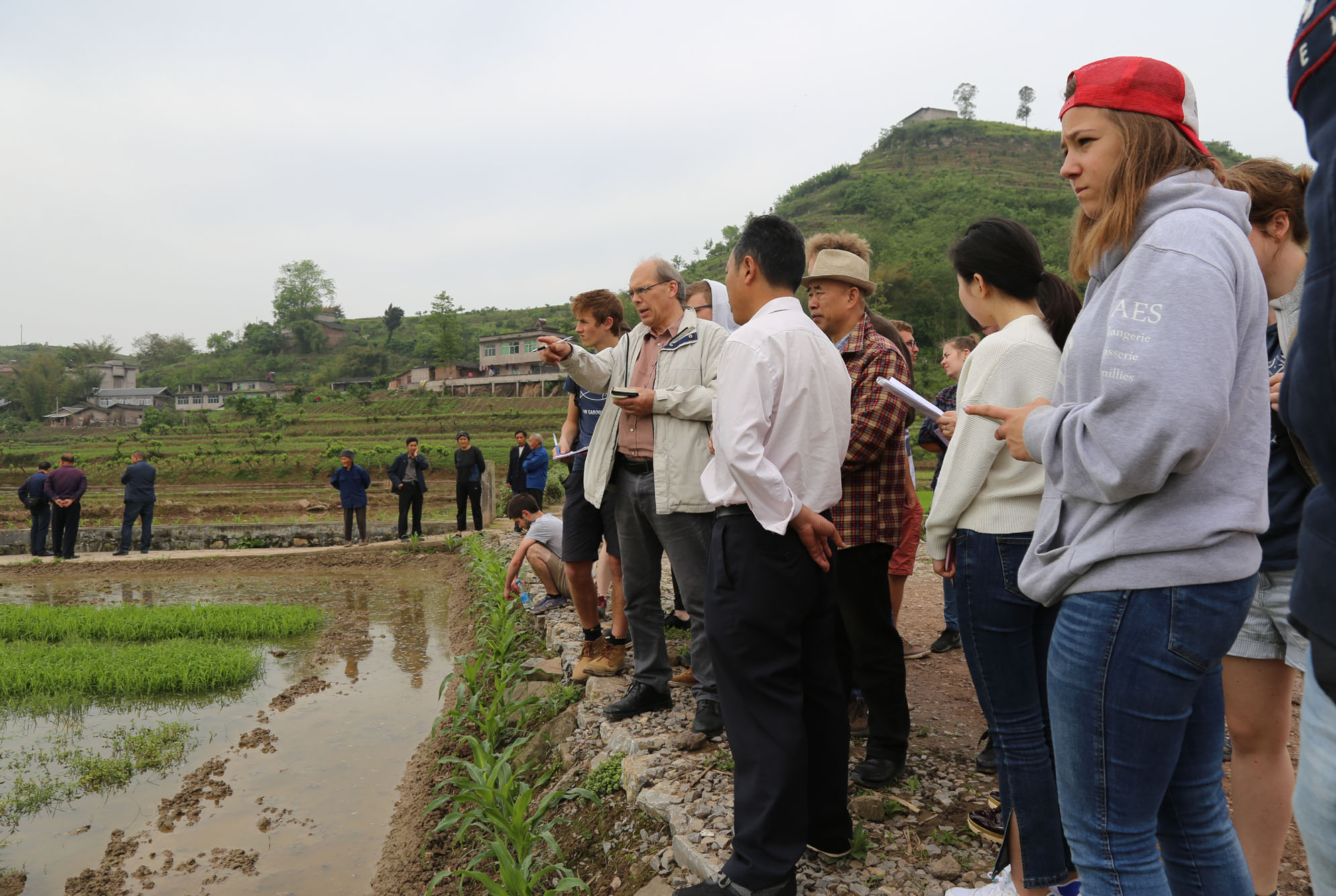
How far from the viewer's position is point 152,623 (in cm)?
857

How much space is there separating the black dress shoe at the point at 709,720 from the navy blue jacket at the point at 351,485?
40.4 ft

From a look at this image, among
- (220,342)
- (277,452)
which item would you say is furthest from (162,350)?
(277,452)

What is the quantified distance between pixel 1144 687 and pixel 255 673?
7.22 m

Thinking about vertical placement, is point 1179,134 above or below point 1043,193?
below

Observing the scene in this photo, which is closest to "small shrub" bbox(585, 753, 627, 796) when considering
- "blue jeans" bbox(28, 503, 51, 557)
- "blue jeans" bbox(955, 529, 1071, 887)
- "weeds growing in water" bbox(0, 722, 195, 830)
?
"blue jeans" bbox(955, 529, 1071, 887)

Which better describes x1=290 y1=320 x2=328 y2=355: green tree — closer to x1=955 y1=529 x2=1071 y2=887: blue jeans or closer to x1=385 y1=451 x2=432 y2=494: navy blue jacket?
x1=385 y1=451 x2=432 y2=494: navy blue jacket

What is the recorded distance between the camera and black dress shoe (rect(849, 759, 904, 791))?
9.57ft

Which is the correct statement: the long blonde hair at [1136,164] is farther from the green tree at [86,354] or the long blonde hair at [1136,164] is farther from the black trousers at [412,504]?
the green tree at [86,354]

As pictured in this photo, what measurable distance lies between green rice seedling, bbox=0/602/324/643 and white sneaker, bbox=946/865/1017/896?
783 centimetres

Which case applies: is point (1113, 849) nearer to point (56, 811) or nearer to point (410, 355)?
point (56, 811)

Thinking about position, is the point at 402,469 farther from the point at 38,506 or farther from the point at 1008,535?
the point at 1008,535

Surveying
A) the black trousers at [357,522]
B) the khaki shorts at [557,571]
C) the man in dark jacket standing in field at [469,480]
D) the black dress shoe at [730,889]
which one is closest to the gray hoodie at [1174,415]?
the black dress shoe at [730,889]

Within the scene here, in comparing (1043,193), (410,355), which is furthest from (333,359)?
(1043,193)

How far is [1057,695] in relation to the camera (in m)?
1.49
